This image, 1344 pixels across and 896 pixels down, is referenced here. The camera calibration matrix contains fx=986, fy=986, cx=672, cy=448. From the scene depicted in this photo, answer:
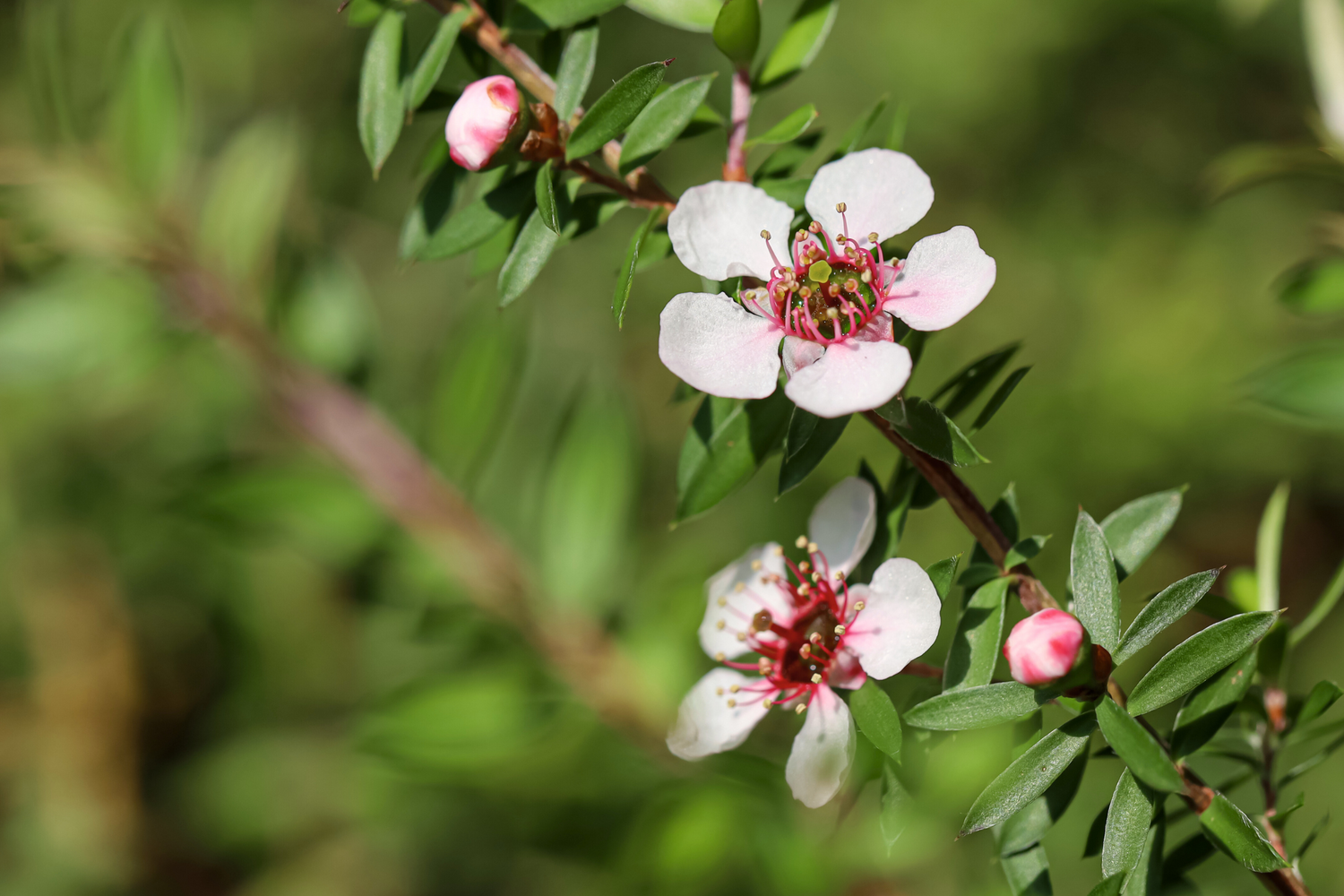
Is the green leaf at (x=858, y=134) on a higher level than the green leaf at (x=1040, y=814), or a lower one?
higher

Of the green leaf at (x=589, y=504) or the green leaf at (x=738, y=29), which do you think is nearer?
the green leaf at (x=738, y=29)

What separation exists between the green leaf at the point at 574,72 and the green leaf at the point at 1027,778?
516 millimetres

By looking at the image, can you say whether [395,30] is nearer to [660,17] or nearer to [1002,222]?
[660,17]

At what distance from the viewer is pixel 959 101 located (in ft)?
7.36

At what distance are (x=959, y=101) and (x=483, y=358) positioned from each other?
4.89ft

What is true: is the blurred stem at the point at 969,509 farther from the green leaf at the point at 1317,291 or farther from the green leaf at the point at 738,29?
the green leaf at the point at 1317,291

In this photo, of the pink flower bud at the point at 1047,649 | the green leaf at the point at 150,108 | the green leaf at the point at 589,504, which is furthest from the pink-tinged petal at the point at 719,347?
the green leaf at the point at 150,108

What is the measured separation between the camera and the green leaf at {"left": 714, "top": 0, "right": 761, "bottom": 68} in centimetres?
68

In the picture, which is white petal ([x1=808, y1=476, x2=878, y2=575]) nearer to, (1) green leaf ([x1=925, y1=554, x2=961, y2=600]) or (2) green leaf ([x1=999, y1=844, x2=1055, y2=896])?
(1) green leaf ([x1=925, y1=554, x2=961, y2=600])

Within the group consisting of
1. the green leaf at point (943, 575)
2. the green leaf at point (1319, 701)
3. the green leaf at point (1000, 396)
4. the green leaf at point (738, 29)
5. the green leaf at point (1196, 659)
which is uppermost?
the green leaf at point (738, 29)

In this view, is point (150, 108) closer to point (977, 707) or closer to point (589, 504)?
point (589, 504)

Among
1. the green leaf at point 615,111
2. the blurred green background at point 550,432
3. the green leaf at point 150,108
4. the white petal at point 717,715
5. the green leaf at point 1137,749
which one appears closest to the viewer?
the green leaf at point 1137,749

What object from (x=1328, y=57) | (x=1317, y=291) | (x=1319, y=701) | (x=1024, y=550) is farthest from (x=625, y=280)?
(x=1328, y=57)

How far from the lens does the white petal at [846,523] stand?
71cm
